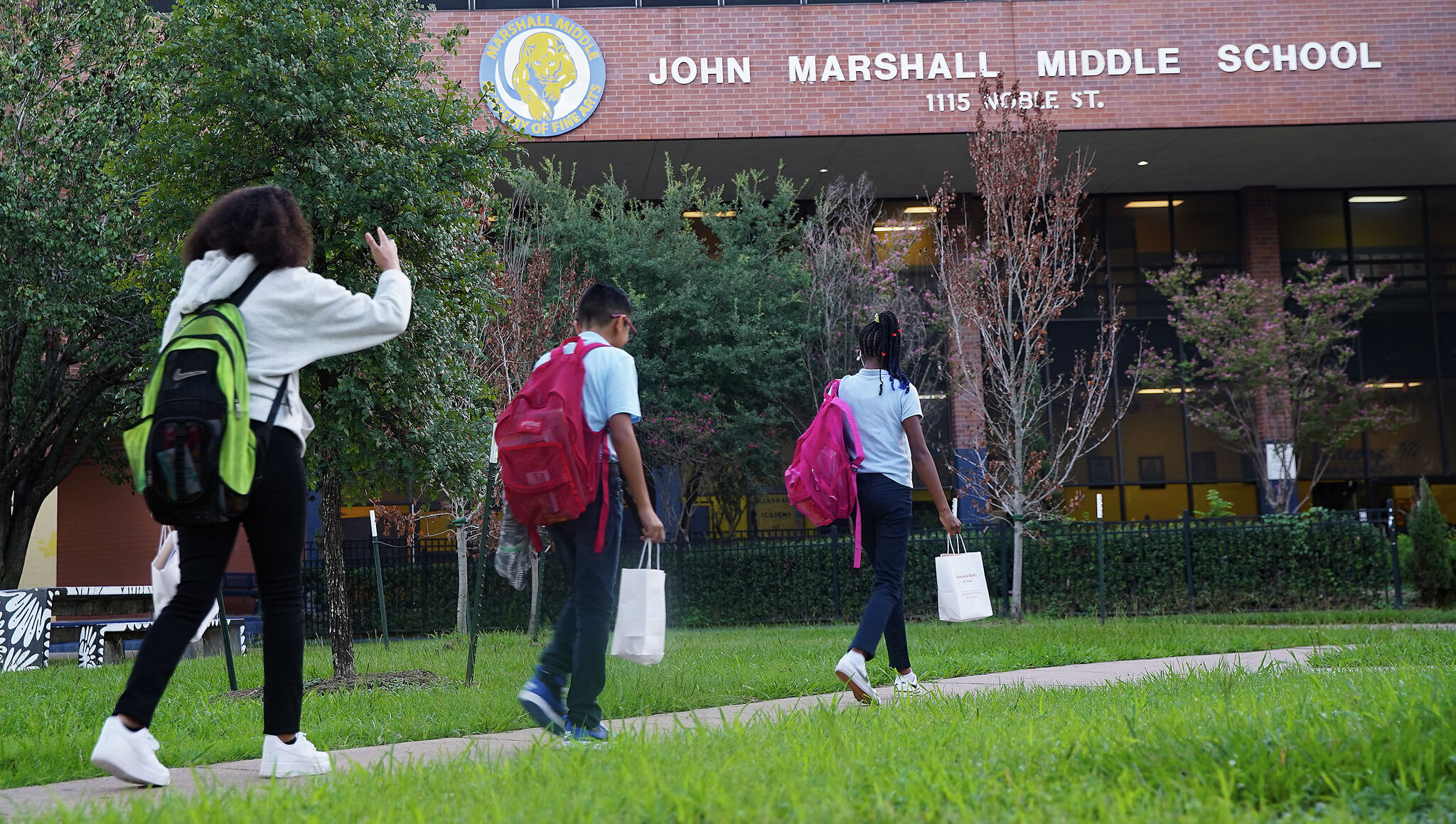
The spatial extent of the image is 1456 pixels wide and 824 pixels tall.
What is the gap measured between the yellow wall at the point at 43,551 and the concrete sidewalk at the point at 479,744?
1754cm

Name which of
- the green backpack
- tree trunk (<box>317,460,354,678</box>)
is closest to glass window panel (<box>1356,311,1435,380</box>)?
tree trunk (<box>317,460,354,678</box>)

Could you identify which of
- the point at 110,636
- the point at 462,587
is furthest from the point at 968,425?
the point at 110,636

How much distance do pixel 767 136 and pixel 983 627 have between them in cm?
1006

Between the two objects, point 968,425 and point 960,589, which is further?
point 968,425

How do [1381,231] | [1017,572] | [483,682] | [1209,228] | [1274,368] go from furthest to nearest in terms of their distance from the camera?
[1381,231]
[1209,228]
[1274,368]
[1017,572]
[483,682]

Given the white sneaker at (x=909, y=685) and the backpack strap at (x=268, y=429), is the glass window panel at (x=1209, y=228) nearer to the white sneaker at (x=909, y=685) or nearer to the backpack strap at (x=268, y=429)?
the white sneaker at (x=909, y=685)

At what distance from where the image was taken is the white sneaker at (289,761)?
12.3ft

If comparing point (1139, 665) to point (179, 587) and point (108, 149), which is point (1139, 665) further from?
→ point (108, 149)

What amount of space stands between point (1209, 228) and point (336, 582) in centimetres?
2132

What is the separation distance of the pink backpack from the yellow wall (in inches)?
690

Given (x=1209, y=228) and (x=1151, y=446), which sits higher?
(x=1209, y=228)

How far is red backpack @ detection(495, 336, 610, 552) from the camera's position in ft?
13.8

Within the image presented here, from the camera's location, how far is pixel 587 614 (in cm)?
429

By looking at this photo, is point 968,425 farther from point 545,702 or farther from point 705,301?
point 545,702
